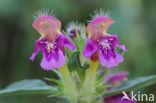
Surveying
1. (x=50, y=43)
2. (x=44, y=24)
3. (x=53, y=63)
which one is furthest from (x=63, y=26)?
(x=53, y=63)

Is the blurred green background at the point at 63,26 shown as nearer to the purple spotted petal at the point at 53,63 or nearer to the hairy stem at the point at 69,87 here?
the hairy stem at the point at 69,87

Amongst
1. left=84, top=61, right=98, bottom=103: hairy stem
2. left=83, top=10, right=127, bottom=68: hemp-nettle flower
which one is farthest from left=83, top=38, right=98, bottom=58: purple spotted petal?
left=84, top=61, right=98, bottom=103: hairy stem

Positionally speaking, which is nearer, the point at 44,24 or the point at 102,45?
the point at 102,45

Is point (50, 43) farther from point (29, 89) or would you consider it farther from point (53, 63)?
point (29, 89)

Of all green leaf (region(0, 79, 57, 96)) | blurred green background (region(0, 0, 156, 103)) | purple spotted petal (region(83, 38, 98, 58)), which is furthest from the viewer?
blurred green background (region(0, 0, 156, 103))

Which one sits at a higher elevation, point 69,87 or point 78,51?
point 78,51

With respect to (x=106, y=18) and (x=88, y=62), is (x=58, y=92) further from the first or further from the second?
(x=106, y=18)

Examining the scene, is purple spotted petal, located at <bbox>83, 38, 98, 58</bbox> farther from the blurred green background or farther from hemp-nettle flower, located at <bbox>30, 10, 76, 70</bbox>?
the blurred green background

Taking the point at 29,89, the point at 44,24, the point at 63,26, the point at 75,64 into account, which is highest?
the point at 63,26
